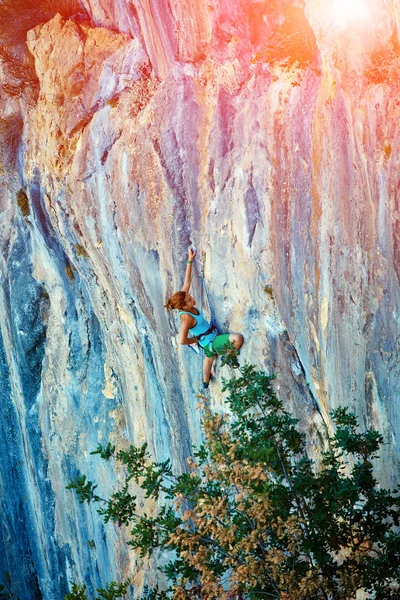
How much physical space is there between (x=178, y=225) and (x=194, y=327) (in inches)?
79.0

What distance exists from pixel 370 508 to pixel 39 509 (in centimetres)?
1650

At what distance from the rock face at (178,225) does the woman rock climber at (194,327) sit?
0.27 metres

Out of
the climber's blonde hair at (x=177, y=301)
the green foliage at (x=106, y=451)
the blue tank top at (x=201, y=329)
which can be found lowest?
the green foliage at (x=106, y=451)

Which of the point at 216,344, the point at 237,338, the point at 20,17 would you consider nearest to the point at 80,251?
the point at 20,17

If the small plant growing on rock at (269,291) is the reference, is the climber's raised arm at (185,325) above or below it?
above

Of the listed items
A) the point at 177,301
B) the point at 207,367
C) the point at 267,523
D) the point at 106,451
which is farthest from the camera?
the point at 207,367

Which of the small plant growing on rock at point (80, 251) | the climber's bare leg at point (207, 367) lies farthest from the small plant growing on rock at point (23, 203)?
the climber's bare leg at point (207, 367)

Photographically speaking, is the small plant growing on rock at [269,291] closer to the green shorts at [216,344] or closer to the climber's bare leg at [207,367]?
the green shorts at [216,344]

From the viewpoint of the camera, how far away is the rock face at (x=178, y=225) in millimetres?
9375

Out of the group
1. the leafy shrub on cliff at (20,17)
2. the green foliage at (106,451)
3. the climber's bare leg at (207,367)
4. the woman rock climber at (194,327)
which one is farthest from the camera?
the leafy shrub on cliff at (20,17)

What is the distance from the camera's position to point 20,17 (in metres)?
18.0

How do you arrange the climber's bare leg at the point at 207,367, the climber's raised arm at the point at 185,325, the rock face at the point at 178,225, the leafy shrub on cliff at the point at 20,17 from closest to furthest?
the rock face at the point at 178,225
the climber's raised arm at the point at 185,325
the climber's bare leg at the point at 207,367
the leafy shrub on cliff at the point at 20,17

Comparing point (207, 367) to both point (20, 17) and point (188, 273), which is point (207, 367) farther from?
point (20, 17)

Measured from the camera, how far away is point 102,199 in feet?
49.8
